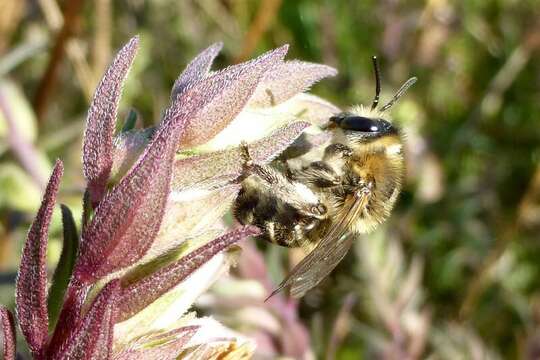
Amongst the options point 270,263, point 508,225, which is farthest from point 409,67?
point 270,263

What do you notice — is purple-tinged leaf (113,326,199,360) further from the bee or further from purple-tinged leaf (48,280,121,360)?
the bee

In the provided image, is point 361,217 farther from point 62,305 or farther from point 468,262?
point 468,262

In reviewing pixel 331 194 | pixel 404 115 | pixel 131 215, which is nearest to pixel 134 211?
pixel 131 215

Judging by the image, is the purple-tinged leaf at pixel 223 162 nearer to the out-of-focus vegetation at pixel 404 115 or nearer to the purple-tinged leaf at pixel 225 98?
the purple-tinged leaf at pixel 225 98

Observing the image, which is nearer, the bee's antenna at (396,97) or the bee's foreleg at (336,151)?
the bee's foreleg at (336,151)

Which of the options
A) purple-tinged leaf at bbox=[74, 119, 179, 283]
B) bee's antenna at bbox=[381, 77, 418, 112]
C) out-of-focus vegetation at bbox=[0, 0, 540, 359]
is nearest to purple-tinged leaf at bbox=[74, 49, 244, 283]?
purple-tinged leaf at bbox=[74, 119, 179, 283]

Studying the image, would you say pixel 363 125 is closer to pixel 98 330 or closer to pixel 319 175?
pixel 319 175

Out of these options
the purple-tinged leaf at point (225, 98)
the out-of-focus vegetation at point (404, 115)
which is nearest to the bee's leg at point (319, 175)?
the purple-tinged leaf at point (225, 98)
